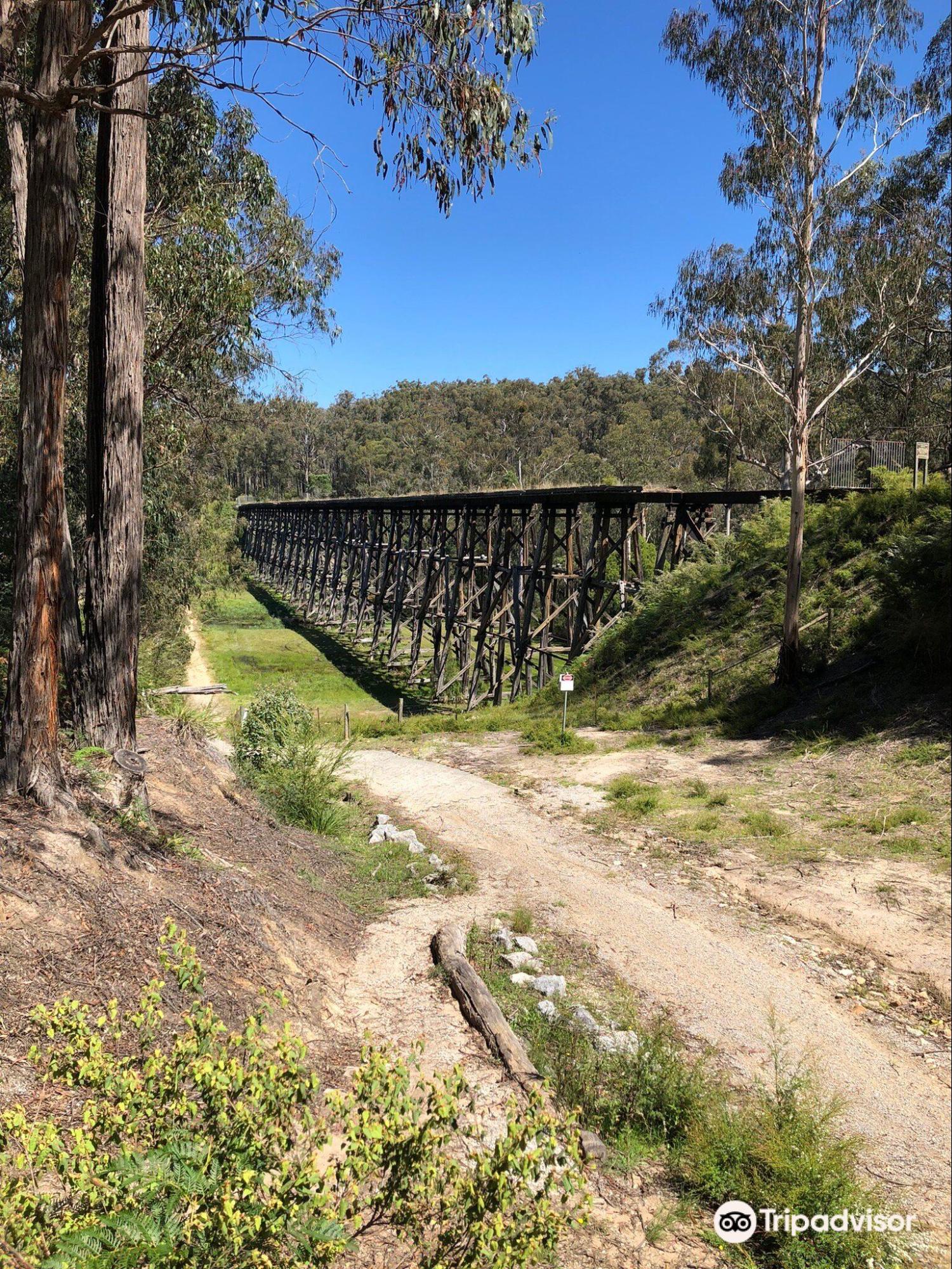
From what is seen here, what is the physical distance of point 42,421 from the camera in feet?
14.5

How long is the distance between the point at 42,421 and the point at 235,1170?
3846mm

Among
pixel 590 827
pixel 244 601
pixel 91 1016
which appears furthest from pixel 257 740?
pixel 244 601

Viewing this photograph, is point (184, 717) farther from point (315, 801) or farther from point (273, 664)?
point (273, 664)

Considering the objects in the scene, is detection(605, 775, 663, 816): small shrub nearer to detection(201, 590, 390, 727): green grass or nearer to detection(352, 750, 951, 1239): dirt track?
detection(352, 750, 951, 1239): dirt track

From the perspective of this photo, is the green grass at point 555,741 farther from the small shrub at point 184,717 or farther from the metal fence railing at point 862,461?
the metal fence railing at point 862,461

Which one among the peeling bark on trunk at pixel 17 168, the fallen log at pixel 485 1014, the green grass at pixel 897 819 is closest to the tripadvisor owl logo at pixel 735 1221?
the fallen log at pixel 485 1014

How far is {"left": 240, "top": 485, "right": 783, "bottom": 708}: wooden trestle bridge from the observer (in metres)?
16.1

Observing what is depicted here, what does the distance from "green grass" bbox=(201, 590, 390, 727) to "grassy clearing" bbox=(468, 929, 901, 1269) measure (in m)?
10.7

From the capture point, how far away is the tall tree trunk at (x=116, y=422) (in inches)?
223

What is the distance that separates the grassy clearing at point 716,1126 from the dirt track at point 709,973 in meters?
0.18

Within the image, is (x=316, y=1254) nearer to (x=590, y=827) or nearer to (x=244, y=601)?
(x=590, y=827)

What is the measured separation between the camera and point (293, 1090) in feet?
6.77

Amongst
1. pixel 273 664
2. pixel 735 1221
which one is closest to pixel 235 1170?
pixel 735 1221

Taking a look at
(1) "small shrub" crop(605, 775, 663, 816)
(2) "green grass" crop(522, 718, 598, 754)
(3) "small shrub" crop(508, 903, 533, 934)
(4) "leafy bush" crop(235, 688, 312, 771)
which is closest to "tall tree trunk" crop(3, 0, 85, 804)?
(3) "small shrub" crop(508, 903, 533, 934)
